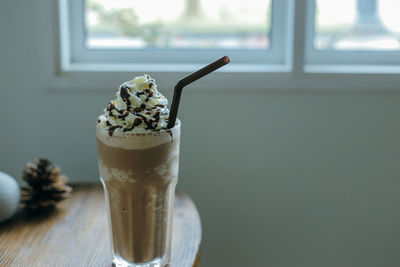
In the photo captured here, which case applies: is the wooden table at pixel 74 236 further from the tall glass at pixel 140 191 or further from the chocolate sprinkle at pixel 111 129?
the chocolate sprinkle at pixel 111 129

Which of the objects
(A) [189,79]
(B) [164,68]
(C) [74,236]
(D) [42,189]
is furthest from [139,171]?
(B) [164,68]

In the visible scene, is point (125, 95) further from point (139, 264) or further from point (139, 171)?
point (139, 264)

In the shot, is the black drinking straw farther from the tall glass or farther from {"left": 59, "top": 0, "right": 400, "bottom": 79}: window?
{"left": 59, "top": 0, "right": 400, "bottom": 79}: window

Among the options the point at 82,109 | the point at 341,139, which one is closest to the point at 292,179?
the point at 341,139

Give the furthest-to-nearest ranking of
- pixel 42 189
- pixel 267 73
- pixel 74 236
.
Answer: pixel 267 73
pixel 42 189
pixel 74 236

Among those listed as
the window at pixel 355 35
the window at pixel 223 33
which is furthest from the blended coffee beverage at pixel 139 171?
the window at pixel 355 35

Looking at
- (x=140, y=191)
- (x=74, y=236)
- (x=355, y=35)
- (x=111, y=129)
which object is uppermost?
(x=355, y=35)
